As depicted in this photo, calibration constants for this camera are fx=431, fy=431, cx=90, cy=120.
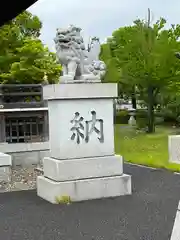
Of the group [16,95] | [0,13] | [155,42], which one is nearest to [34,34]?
[155,42]

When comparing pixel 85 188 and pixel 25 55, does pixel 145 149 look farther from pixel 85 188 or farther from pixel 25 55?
pixel 85 188

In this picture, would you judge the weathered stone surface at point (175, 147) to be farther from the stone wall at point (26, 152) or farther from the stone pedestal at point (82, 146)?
the stone wall at point (26, 152)

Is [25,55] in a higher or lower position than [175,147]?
higher

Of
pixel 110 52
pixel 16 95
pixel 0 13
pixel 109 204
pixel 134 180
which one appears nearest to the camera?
pixel 0 13

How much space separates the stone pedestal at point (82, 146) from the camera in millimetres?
7508

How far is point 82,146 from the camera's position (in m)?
7.67

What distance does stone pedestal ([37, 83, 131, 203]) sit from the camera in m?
7.51

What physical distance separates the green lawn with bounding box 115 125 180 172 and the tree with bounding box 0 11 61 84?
3.62m

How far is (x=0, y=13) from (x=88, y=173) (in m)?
5.72

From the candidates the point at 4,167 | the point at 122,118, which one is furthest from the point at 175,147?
the point at 122,118

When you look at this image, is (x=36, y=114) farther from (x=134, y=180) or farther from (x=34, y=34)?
(x=34, y=34)

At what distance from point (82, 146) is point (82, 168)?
39 centimetres

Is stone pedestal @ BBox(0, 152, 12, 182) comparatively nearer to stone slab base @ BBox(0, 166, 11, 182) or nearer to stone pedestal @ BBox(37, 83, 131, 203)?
stone slab base @ BBox(0, 166, 11, 182)

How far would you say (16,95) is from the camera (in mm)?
12039
